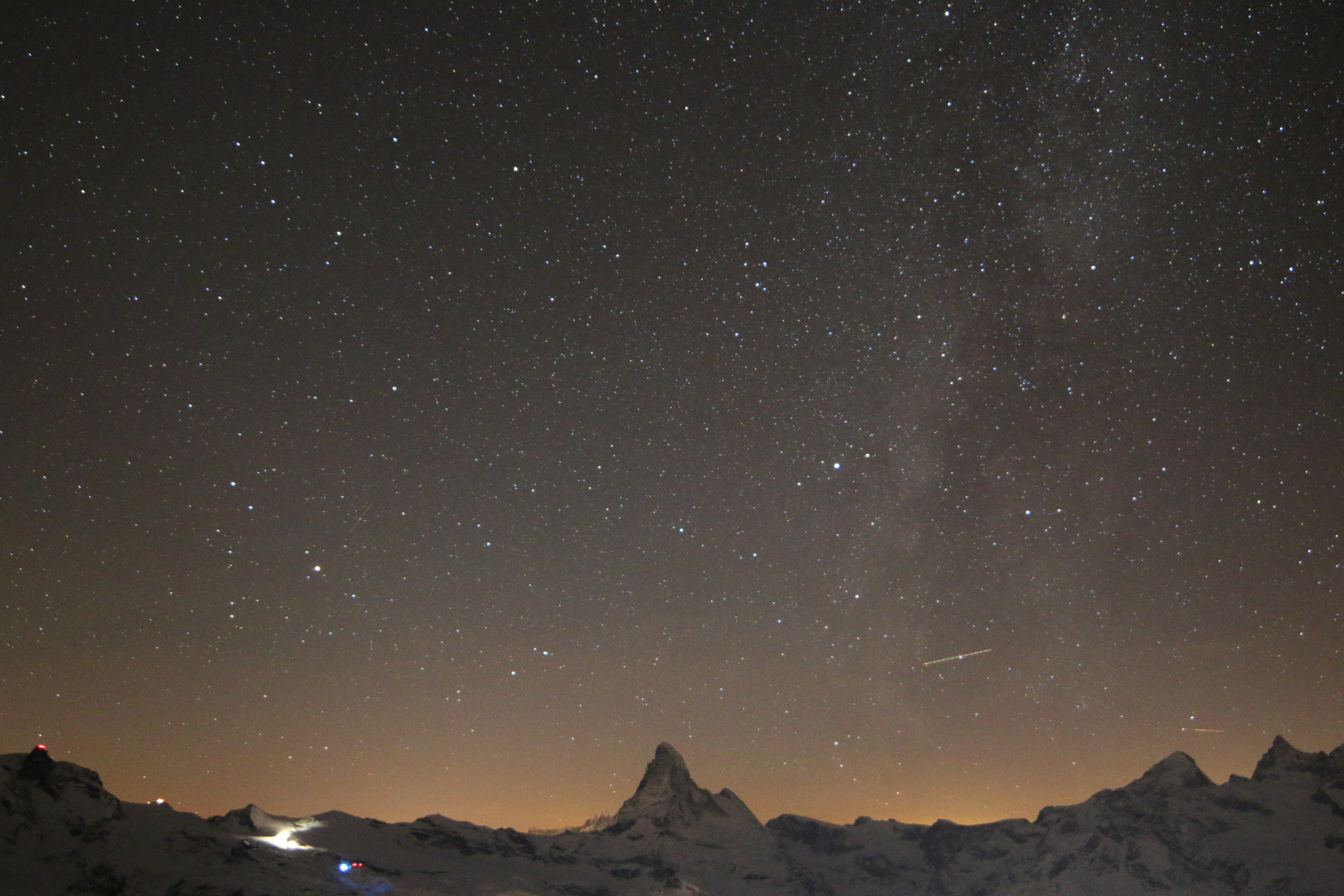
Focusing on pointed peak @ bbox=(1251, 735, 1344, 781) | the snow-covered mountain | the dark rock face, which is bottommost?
the snow-covered mountain

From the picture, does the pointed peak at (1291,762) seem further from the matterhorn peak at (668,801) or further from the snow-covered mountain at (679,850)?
the matterhorn peak at (668,801)

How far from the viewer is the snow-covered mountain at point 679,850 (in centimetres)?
7412

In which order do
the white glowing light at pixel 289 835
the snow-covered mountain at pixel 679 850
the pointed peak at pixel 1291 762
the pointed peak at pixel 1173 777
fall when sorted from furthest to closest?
the pointed peak at pixel 1173 777 → the pointed peak at pixel 1291 762 → the white glowing light at pixel 289 835 → the snow-covered mountain at pixel 679 850

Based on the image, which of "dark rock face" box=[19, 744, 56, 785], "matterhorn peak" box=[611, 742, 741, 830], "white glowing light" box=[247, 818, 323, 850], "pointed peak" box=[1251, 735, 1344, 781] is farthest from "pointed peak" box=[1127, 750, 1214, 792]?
"dark rock face" box=[19, 744, 56, 785]

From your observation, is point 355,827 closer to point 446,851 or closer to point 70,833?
point 446,851

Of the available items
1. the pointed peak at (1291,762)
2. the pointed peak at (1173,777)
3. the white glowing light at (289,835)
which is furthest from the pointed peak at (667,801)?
the pointed peak at (1291,762)

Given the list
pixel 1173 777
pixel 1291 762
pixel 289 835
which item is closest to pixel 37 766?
pixel 289 835

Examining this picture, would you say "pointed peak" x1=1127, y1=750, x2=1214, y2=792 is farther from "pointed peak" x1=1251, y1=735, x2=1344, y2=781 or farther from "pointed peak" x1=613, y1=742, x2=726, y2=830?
"pointed peak" x1=613, y1=742, x2=726, y2=830

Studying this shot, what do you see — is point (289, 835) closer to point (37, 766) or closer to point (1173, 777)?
point (37, 766)

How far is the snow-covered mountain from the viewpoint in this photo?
74125 millimetres

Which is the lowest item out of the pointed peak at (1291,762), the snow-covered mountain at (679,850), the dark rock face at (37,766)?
the snow-covered mountain at (679,850)

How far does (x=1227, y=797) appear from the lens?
17350cm

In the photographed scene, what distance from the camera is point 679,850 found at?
16400cm

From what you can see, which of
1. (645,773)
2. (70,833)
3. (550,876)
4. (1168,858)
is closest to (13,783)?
(70,833)
